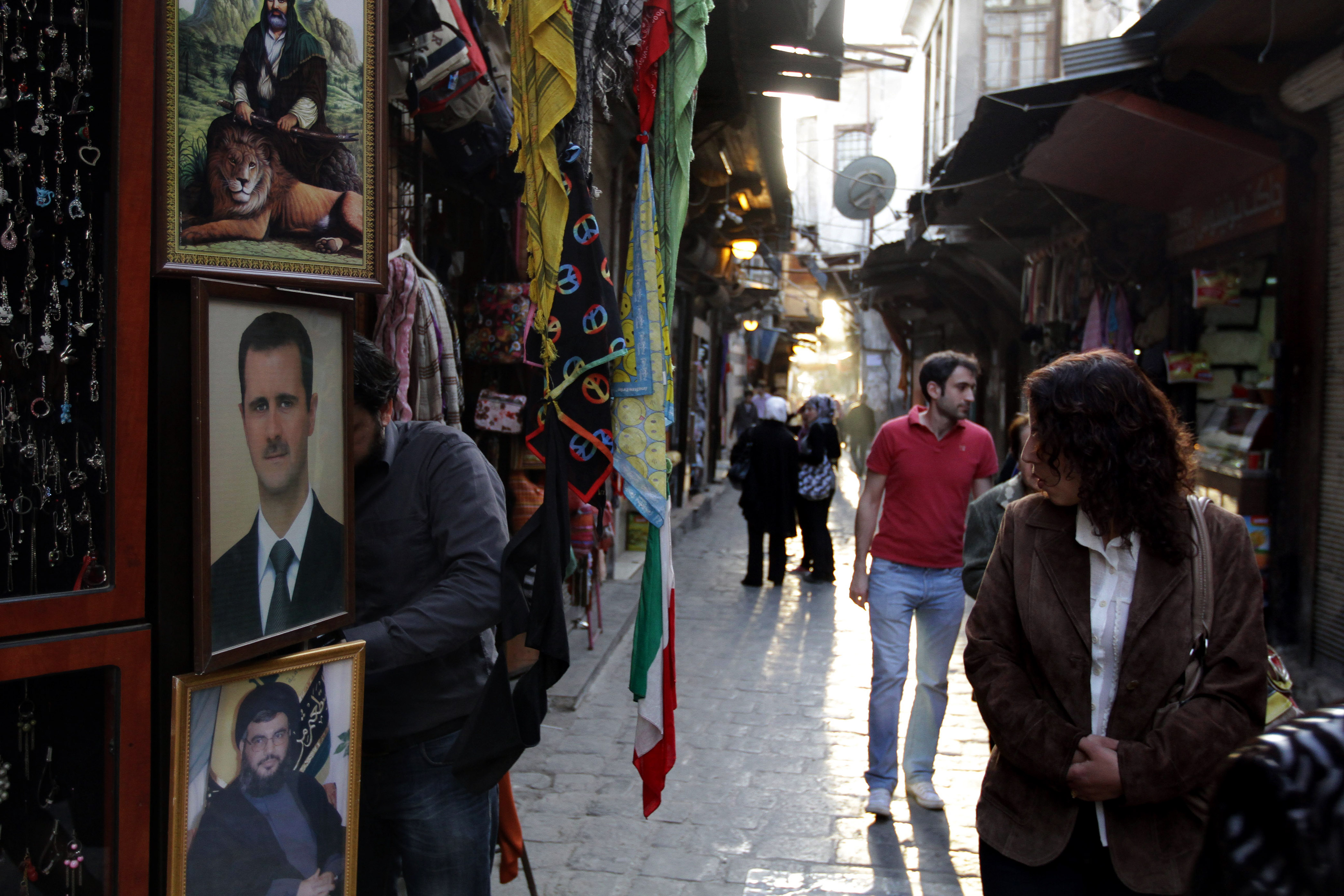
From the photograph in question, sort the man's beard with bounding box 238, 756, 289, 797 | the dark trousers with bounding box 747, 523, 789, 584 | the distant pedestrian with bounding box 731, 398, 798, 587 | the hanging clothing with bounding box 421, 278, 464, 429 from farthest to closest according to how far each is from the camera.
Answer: the dark trousers with bounding box 747, 523, 789, 584, the distant pedestrian with bounding box 731, 398, 798, 587, the hanging clothing with bounding box 421, 278, 464, 429, the man's beard with bounding box 238, 756, 289, 797

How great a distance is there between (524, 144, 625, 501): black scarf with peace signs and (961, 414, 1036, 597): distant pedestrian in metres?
1.96

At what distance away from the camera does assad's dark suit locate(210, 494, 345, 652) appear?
1646 mm

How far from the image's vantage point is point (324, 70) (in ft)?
5.82

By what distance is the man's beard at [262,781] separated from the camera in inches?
69.0

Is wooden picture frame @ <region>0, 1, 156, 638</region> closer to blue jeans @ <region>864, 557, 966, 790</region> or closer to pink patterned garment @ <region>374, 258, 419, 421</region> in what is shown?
pink patterned garment @ <region>374, 258, 419, 421</region>

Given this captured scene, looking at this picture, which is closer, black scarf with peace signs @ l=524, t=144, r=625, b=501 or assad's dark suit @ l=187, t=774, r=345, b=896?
assad's dark suit @ l=187, t=774, r=345, b=896

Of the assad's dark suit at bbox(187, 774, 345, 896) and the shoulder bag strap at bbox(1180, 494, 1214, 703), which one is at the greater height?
the shoulder bag strap at bbox(1180, 494, 1214, 703)

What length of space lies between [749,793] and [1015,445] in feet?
6.74

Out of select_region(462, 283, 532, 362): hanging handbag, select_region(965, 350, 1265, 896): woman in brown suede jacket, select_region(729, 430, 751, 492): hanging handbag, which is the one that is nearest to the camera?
select_region(965, 350, 1265, 896): woman in brown suede jacket

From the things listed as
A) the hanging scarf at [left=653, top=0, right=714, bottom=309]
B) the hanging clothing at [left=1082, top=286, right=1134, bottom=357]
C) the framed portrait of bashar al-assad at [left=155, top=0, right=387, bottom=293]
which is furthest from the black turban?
the hanging clothing at [left=1082, top=286, right=1134, bottom=357]

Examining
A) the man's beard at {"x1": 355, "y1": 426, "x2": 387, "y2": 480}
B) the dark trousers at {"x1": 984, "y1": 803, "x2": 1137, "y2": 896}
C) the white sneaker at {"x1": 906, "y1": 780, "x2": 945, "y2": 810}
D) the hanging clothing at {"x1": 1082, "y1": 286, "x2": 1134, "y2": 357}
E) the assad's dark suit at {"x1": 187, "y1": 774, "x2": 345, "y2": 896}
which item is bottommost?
the white sneaker at {"x1": 906, "y1": 780, "x2": 945, "y2": 810}

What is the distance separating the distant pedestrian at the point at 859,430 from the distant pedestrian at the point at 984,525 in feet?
55.0

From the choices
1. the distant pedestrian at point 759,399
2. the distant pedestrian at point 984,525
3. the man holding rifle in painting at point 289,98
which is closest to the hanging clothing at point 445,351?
the distant pedestrian at point 984,525

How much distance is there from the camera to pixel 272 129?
1720 millimetres
